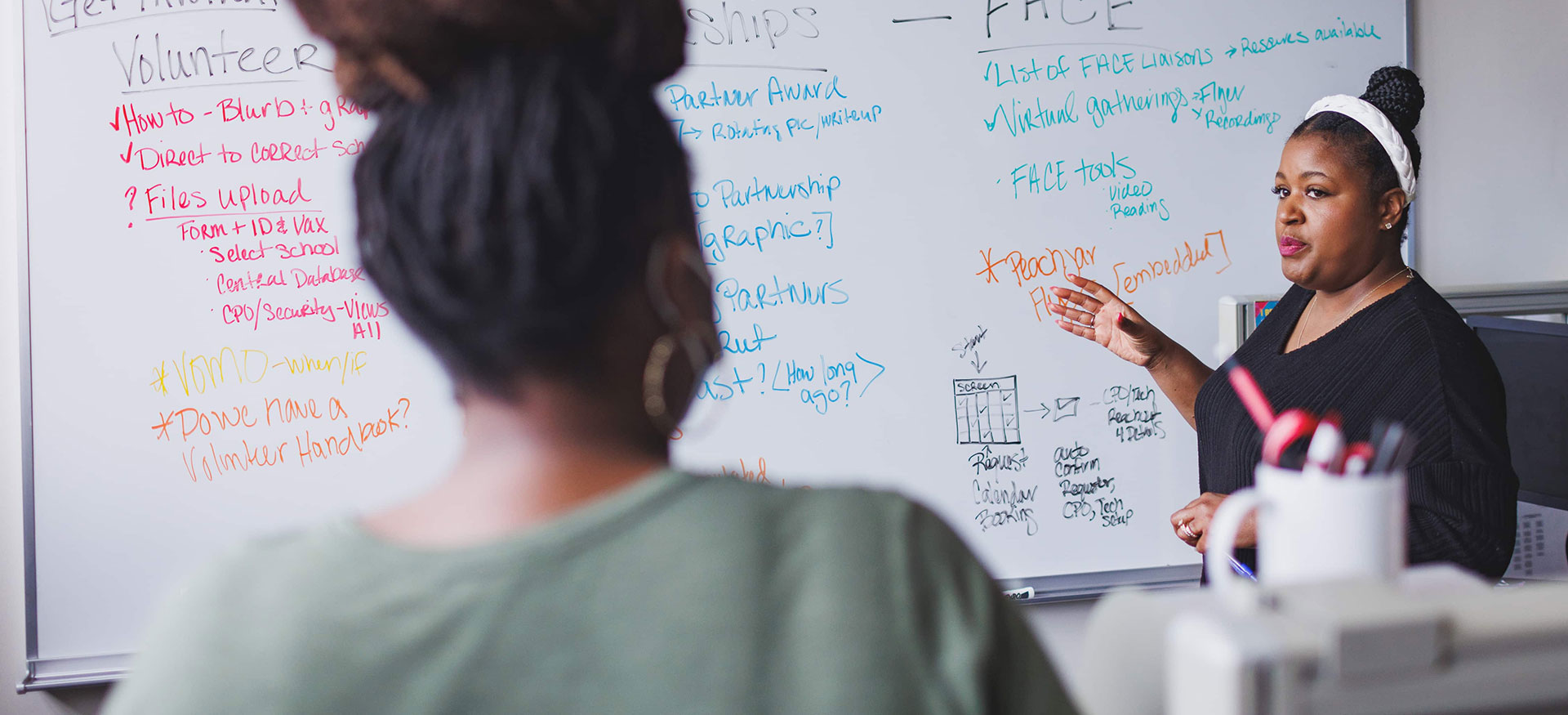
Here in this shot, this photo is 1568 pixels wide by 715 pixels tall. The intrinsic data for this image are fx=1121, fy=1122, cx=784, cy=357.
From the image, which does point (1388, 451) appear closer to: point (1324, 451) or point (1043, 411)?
point (1324, 451)

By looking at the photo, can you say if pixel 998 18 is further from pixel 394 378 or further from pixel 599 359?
pixel 599 359

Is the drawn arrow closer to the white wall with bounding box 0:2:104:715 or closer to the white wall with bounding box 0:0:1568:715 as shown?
the white wall with bounding box 0:0:1568:715

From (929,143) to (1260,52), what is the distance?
71 cm

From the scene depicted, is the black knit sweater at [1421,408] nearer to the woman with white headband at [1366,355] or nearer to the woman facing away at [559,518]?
the woman with white headband at [1366,355]

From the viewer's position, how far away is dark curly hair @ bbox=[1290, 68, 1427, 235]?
1.59 metres

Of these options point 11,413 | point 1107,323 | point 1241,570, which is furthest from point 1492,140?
point 11,413

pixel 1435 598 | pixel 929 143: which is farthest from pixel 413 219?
pixel 929 143

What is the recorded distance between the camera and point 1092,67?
7.14 ft

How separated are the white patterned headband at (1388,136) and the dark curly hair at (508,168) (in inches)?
53.8

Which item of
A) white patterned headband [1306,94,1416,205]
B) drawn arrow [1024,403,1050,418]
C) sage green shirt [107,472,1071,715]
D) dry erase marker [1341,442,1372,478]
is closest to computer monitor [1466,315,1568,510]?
white patterned headband [1306,94,1416,205]

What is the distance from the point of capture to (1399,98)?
5.35 feet

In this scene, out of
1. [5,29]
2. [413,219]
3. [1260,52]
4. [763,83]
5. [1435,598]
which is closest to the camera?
[1435,598]

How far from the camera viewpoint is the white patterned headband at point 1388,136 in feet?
5.17

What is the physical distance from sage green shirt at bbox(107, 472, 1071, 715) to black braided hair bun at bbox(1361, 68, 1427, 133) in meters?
1.44
